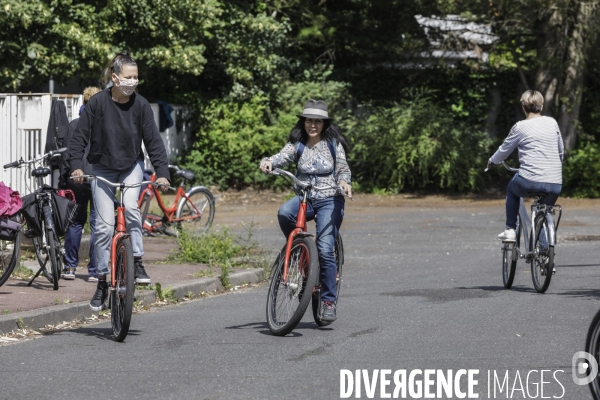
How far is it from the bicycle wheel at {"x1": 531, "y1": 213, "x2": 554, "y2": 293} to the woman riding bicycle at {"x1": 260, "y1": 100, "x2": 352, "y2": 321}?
2.66 m

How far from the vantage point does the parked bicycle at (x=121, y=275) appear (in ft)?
24.2

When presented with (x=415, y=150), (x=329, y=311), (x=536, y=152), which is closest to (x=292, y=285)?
(x=329, y=311)

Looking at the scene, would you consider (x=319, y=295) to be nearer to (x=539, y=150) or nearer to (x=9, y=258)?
(x=539, y=150)

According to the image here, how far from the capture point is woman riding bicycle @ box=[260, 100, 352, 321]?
7.86 meters

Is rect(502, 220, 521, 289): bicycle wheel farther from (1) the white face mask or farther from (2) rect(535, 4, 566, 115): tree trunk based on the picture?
(2) rect(535, 4, 566, 115): tree trunk

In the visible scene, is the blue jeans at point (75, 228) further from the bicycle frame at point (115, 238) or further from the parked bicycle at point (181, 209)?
the parked bicycle at point (181, 209)

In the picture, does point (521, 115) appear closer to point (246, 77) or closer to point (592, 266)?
point (246, 77)

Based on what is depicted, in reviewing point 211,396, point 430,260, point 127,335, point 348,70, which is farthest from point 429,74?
point 211,396

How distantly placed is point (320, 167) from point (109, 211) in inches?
64.8

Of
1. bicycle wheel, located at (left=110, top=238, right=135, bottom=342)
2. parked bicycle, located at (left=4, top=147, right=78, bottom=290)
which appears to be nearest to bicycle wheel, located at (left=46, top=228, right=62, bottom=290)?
parked bicycle, located at (left=4, top=147, right=78, bottom=290)

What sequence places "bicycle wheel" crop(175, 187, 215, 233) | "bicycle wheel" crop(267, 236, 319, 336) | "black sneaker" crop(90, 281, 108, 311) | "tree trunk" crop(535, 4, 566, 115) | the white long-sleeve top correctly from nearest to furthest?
1. "bicycle wheel" crop(267, 236, 319, 336)
2. "black sneaker" crop(90, 281, 108, 311)
3. the white long-sleeve top
4. "bicycle wheel" crop(175, 187, 215, 233)
5. "tree trunk" crop(535, 4, 566, 115)

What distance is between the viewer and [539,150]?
10016 mm

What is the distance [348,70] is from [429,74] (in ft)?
6.95

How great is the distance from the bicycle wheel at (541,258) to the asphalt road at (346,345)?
0.15 metres
